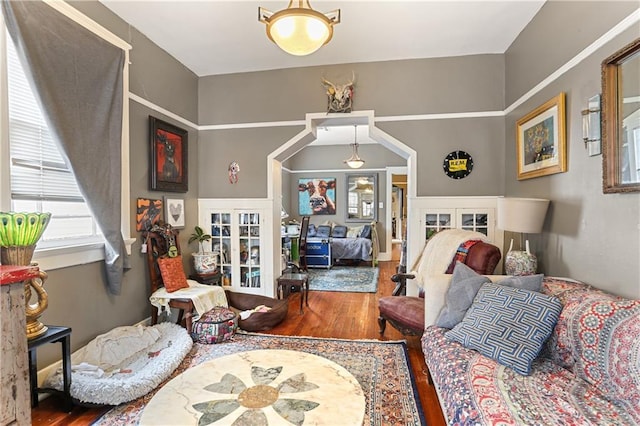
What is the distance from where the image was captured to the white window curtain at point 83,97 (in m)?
2.11

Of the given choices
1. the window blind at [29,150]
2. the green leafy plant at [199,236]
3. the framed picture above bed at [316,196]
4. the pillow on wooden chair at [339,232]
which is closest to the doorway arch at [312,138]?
the green leafy plant at [199,236]

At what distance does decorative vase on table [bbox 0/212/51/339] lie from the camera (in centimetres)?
178

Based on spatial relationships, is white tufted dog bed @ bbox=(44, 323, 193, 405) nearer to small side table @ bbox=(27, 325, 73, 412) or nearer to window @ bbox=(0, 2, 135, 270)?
small side table @ bbox=(27, 325, 73, 412)

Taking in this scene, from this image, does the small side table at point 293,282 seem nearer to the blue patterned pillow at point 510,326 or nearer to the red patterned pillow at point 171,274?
the red patterned pillow at point 171,274

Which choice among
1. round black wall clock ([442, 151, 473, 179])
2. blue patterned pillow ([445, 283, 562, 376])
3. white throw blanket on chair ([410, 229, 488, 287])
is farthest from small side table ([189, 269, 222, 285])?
round black wall clock ([442, 151, 473, 179])

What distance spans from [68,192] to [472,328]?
120 inches

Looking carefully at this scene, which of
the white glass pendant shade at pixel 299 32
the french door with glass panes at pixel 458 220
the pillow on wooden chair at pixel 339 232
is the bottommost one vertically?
the pillow on wooden chair at pixel 339 232

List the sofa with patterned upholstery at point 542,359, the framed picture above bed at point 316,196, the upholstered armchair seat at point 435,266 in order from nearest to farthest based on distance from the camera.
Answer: the sofa with patterned upholstery at point 542,359 → the upholstered armchair seat at point 435,266 → the framed picture above bed at point 316,196

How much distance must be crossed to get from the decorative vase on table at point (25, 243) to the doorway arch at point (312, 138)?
97.7 inches

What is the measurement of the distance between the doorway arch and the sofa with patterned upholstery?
2.00m

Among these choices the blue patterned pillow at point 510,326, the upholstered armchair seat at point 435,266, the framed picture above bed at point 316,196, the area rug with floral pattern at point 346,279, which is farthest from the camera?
the framed picture above bed at point 316,196

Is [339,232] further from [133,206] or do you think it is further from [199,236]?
[133,206]

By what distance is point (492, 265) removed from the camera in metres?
2.67

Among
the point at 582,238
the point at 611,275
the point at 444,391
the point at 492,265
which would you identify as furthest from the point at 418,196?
the point at 444,391
